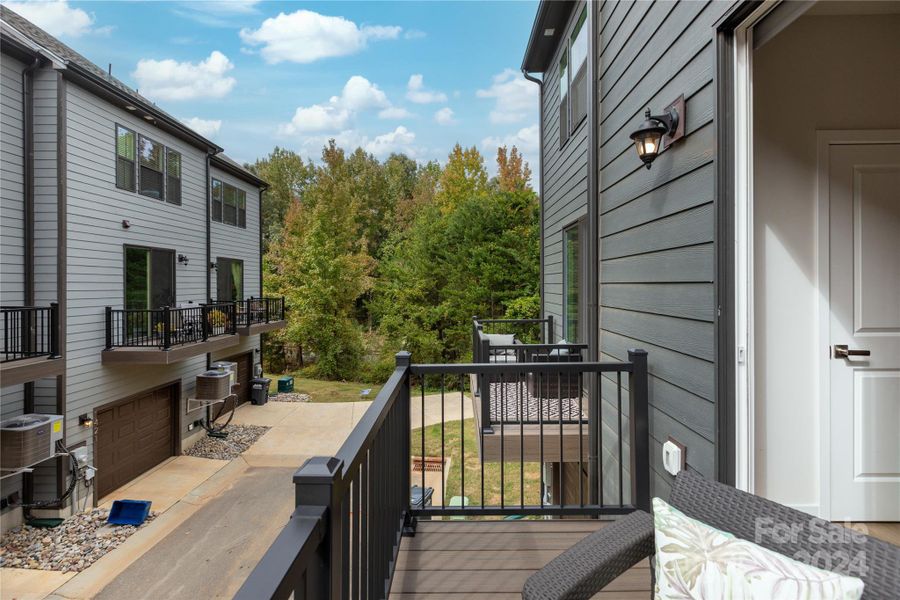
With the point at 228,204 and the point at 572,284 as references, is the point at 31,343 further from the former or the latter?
the point at 572,284

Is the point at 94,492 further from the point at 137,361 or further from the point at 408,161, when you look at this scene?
the point at 408,161

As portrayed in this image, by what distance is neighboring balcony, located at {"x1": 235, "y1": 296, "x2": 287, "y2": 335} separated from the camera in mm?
12273

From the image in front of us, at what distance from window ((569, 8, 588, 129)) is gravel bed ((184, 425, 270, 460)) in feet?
28.3

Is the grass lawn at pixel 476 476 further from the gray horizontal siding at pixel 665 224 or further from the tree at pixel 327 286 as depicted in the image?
the tree at pixel 327 286

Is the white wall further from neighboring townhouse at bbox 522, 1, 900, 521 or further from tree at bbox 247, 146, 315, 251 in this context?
tree at bbox 247, 146, 315, 251

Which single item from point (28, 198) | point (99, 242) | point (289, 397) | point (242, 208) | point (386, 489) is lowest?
point (289, 397)

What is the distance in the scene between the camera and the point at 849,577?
41.6 inches

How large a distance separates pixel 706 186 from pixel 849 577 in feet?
4.91

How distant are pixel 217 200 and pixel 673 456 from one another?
12.4 meters

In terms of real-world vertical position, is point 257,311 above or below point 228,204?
below

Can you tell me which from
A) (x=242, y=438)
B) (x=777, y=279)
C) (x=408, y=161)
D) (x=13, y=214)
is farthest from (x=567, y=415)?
(x=408, y=161)

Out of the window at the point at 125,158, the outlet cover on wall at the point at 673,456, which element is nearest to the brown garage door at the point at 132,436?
the window at the point at 125,158

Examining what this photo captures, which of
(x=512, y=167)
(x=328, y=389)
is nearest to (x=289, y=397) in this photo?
(x=328, y=389)

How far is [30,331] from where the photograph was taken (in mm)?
6551
